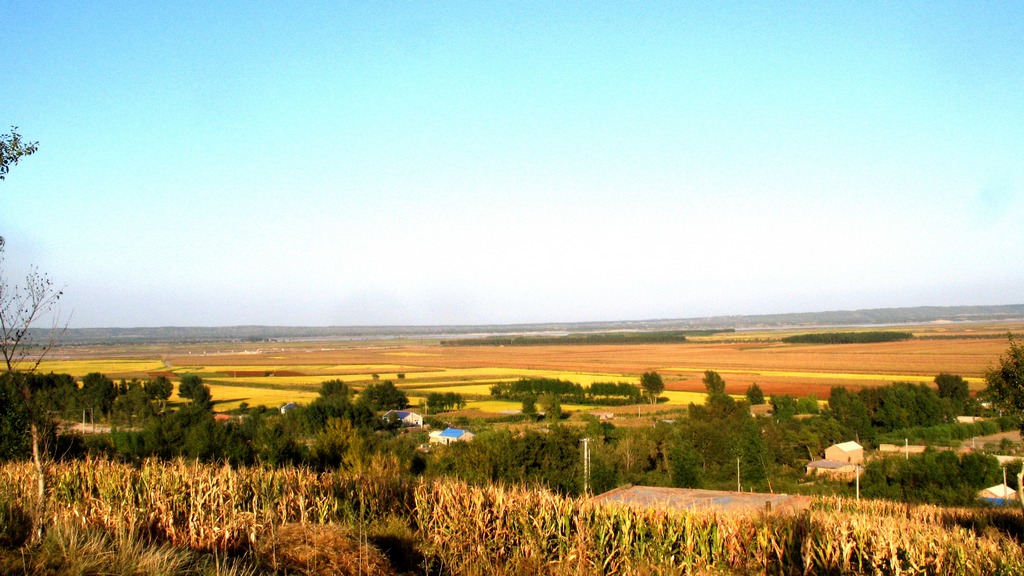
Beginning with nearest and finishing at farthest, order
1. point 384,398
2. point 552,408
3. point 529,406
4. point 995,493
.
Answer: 1. point 995,493
2. point 552,408
3. point 529,406
4. point 384,398

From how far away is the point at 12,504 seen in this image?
7160mm

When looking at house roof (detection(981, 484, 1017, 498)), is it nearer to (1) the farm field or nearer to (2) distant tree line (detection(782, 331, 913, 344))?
(1) the farm field

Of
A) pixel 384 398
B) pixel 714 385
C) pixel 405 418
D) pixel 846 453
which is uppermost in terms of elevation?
pixel 714 385

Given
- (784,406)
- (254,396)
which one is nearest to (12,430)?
(254,396)

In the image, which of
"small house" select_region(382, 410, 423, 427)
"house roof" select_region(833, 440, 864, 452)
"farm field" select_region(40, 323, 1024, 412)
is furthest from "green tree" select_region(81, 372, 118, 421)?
"house roof" select_region(833, 440, 864, 452)

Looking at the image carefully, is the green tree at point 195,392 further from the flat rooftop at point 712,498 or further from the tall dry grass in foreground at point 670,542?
the tall dry grass in foreground at point 670,542

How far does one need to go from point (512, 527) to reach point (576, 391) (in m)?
49.0

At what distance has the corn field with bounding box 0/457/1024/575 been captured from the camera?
24.1 feet

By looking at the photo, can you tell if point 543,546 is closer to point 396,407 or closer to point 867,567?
point 867,567

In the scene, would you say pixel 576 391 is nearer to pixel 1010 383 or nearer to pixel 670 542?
pixel 1010 383

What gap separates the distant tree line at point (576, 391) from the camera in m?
54.8

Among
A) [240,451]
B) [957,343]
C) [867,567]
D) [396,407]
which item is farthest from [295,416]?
[957,343]

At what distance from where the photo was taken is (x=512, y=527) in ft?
28.8

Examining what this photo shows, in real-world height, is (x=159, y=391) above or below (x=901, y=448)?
above
